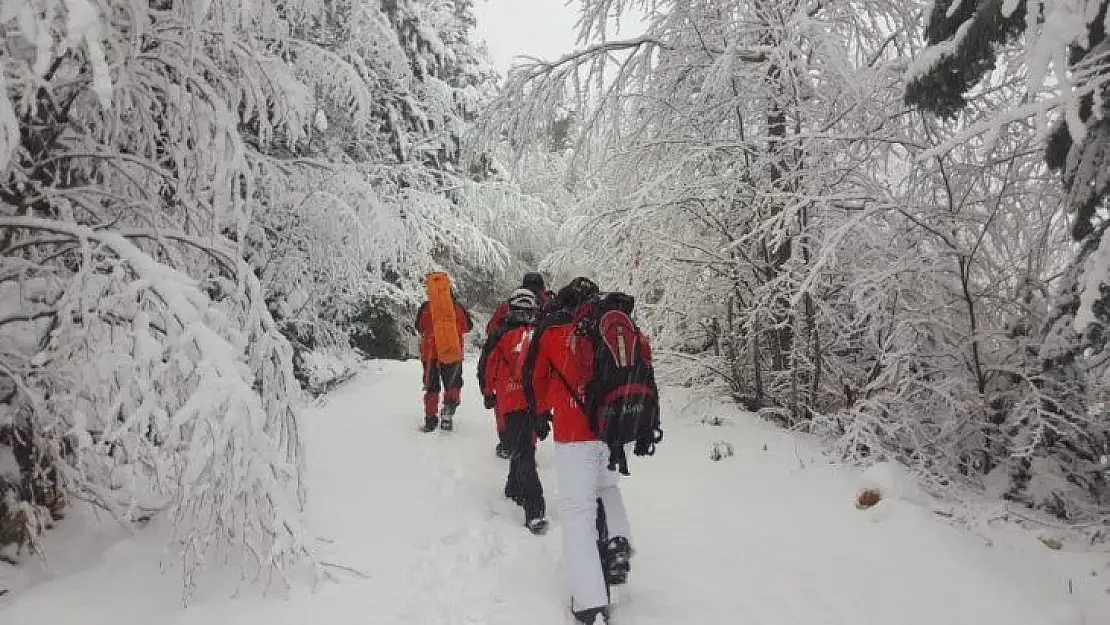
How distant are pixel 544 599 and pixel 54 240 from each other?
3.22 metres

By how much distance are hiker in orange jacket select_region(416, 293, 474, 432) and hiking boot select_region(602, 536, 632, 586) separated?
3.94 metres

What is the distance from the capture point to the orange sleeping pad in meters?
7.41

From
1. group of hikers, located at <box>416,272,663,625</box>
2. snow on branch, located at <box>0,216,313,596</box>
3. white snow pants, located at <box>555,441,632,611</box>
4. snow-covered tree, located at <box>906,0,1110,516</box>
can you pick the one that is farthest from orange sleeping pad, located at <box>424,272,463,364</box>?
snow-covered tree, located at <box>906,0,1110,516</box>

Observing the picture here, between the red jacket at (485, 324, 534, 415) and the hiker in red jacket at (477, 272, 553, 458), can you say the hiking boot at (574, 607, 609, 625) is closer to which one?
the red jacket at (485, 324, 534, 415)

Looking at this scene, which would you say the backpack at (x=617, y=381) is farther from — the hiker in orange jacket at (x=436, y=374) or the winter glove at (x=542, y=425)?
the hiker in orange jacket at (x=436, y=374)

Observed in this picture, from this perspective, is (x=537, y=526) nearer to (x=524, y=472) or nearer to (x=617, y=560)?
(x=524, y=472)

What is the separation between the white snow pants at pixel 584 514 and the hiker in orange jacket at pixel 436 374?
12.6 ft

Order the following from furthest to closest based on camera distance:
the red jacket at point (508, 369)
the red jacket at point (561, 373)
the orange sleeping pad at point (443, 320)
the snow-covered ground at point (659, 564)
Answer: the orange sleeping pad at point (443, 320) → the red jacket at point (508, 369) → the red jacket at point (561, 373) → the snow-covered ground at point (659, 564)

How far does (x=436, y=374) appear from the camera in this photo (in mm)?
7539

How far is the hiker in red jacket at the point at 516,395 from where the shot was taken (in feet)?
16.9

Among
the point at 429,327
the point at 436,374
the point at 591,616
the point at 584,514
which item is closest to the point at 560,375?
the point at 584,514

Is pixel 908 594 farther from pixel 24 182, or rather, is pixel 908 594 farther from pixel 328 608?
pixel 24 182

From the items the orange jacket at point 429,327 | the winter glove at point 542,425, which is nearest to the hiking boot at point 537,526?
the winter glove at point 542,425

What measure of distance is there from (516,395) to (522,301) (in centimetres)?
84
